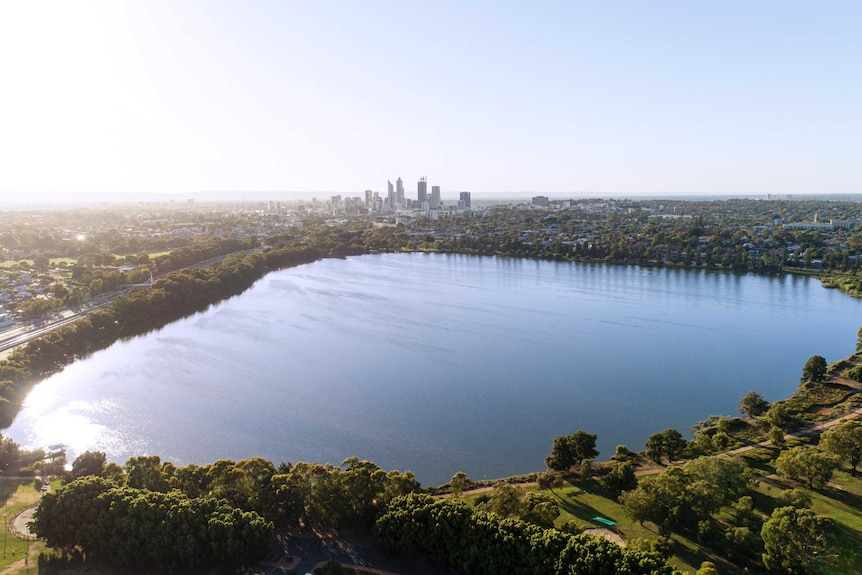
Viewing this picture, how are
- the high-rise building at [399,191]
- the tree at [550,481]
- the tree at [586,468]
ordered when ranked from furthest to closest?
the high-rise building at [399,191], the tree at [586,468], the tree at [550,481]

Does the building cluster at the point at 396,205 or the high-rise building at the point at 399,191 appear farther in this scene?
the high-rise building at the point at 399,191

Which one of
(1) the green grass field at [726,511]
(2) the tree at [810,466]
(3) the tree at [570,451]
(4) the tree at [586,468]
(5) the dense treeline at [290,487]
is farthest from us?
(3) the tree at [570,451]

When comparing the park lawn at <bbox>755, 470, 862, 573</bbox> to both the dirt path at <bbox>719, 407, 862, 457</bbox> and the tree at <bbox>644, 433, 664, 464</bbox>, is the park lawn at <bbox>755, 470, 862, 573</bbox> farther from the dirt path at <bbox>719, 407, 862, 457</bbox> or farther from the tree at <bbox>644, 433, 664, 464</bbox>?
the tree at <bbox>644, 433, 664, 464</bbox>

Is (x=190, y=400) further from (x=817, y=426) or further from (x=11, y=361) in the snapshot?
(x=817, y=426)

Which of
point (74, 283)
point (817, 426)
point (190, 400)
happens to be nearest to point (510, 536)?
point (817, 426)

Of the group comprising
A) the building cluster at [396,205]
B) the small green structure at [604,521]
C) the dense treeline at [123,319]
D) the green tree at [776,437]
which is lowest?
the small green structure at [604,521]

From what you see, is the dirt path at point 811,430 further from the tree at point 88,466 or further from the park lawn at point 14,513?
the park lawn at point 14,513

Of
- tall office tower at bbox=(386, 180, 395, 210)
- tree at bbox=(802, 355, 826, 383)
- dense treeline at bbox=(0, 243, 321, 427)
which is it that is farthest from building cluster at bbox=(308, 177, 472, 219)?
tree at bbox=(802, 355, 826, 383)

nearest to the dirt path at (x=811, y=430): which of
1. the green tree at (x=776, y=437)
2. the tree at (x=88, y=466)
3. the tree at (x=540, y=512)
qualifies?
the green tree at (x=776, y=437)

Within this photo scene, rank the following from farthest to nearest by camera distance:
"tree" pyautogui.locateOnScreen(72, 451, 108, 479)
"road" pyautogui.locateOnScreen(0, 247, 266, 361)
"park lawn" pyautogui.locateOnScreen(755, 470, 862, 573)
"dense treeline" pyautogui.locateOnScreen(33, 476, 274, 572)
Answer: "road" pyautogui.locateOnScreen(0, 247, 266, 361) → "tree" pyautogui.locateOnScreen(72, 451, 108, 479) → "park lawn" pyautogui.locateOnScreen(755, 470, 862, 573) → "dense treeline" pyautogui.locateOnScreen(33, 476, 274, 572)
